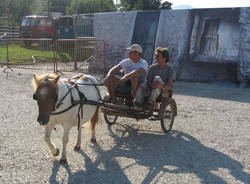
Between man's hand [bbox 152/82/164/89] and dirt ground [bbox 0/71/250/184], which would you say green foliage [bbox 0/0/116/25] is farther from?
man's hand [bbox 152/82/164/89]

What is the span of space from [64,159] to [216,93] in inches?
308

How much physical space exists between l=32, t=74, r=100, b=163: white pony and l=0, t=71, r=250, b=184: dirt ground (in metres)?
0.40

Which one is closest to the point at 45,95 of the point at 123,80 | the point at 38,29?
the point at 123,80

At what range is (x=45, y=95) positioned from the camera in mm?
3902

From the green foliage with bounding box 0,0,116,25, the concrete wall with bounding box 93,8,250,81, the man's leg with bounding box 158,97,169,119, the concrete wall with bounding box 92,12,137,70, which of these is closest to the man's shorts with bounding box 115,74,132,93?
the man's leg with bounding box 158,97,169,119

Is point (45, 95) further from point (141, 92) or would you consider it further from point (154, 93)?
point (154, 93)

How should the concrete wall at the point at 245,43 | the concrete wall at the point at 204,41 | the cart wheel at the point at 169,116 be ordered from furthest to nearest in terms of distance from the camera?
the concrete wall at the point at 204,41
the concrete wall at the point at 245,43
the cart wheel at the point at 169,116

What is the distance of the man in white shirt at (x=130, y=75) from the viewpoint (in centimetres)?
553

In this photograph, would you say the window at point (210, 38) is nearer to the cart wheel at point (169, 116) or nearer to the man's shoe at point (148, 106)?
the cart wheel at point (169, 116)

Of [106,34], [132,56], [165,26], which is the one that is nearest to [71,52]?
[106,34]

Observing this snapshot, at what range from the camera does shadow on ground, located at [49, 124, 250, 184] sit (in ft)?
13.6

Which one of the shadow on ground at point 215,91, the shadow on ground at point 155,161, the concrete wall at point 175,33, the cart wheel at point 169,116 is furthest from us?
the concrete wall at point 175,33

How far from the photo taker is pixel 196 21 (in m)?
13.2

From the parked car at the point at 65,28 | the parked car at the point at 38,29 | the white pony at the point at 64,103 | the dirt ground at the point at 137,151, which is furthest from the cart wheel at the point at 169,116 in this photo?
the parked car at the point at 38,29
